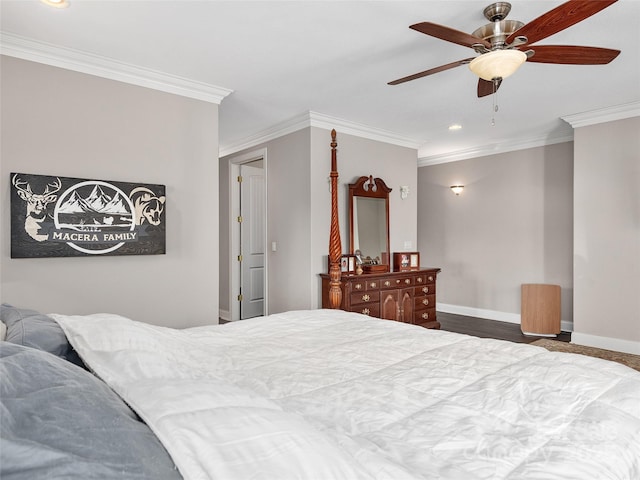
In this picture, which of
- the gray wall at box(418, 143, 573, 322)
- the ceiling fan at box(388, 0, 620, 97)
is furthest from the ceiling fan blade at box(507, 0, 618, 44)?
the gray wall at box(418, 143, 573, 322)

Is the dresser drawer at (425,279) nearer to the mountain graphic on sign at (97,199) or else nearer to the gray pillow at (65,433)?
the mountain graphic on sign at (97,199)

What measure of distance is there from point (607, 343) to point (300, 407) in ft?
15.0

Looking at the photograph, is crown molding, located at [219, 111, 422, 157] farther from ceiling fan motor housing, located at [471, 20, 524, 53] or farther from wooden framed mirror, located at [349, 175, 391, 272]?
ceiling fan motor housing, located at [471, 20, 524, 53]

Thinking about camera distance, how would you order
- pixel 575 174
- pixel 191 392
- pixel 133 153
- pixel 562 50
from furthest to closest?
1. pixel 575 174
2. pixel 133 153
3. pixel 562 50
4. pixel 191 392

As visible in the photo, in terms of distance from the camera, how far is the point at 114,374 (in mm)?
1123

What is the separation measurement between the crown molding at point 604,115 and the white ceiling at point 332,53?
123 millimetres

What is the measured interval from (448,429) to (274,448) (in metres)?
0.57

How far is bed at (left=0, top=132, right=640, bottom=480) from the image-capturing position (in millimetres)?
654

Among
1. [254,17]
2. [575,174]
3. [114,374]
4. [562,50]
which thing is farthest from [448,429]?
[575,174]

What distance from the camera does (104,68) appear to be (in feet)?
9.87

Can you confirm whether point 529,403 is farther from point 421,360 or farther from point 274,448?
point 274,448

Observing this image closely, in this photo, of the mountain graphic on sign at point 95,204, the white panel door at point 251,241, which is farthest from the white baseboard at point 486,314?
the mountain graphic on sign at point 95,204

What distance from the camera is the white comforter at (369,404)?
736 millimetres

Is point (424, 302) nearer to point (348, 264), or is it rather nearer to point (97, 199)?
point (348, 264)
